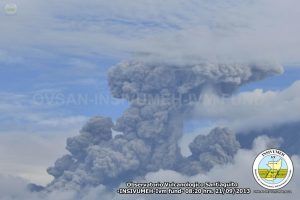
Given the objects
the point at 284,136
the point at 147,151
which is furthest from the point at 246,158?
the point at 147,151

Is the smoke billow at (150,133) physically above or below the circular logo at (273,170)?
above

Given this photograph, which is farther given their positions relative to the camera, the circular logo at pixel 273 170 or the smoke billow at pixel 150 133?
the smoke billow at pixel 150 133

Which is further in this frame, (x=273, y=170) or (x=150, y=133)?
(x=150, y=133)

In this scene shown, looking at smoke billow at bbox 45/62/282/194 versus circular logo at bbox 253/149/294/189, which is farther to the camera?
smoke billow at bbox 45/62/282/194

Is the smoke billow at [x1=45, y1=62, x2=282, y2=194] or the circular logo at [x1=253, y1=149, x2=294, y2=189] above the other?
the smoke billow at [x1=45, y1=62, x2=282, y2=194]

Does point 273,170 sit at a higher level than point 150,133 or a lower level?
lower
